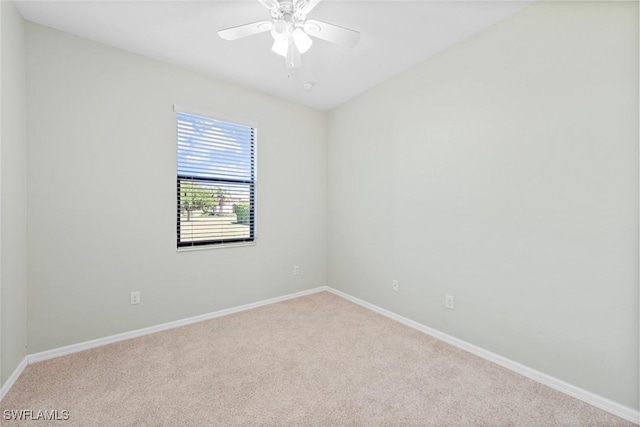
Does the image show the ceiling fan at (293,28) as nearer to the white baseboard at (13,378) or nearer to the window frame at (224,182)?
the window frame at (224,182)

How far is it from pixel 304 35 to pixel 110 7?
140cm

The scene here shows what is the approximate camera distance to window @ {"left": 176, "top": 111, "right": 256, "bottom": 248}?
280 cm

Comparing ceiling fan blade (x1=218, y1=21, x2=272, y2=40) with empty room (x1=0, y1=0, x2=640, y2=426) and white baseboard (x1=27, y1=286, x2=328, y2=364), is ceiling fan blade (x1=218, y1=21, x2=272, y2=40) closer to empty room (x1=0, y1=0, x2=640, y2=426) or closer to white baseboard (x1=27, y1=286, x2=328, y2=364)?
empty room (x1=0, y1=0, x2=640, y2=426)

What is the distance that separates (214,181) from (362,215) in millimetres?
1764

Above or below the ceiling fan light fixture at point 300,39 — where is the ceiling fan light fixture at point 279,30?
above

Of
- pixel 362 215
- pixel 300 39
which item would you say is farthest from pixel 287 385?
pixel 300 39

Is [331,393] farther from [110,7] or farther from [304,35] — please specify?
[110,7]

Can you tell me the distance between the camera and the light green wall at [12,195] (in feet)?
5.62

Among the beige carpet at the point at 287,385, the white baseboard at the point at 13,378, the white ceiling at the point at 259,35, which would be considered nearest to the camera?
the beige carpet at the point at 287,385

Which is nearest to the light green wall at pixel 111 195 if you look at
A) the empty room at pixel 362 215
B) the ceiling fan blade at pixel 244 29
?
the empty room at pixel 362 215

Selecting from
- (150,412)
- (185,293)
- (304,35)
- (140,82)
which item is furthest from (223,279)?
(304,35)

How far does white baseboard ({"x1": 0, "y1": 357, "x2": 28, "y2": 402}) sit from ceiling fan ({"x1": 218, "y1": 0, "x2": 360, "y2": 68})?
265cm

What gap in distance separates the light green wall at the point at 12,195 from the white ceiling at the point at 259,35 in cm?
34

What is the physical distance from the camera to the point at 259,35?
7.39ft
